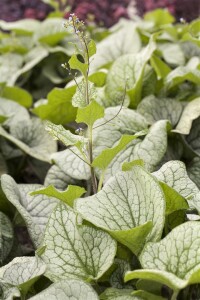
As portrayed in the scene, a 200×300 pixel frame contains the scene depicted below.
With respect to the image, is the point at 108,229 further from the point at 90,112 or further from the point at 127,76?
the point at 127,76

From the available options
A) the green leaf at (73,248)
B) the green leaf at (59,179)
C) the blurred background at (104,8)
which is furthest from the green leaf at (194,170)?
the blurred background at (104,8)

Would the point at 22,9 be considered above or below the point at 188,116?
below

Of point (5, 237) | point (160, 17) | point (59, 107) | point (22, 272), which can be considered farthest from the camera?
point (160, 17)

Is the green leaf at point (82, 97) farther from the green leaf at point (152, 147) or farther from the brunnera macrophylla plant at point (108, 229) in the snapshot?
the green leaf at point (152, 147)

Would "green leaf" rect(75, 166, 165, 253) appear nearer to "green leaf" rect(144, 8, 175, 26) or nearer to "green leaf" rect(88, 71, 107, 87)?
"green leaf" rect(88, 71, 107, 87)

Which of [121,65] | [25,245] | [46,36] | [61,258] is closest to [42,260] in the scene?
[61,258]

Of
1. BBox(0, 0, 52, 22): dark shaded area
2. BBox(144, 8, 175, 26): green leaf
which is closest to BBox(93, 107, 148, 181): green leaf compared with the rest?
BBox(144, 8, 175, 26): green leaf

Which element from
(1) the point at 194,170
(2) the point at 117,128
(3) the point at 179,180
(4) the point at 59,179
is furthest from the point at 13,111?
(3) the point at 179,180
